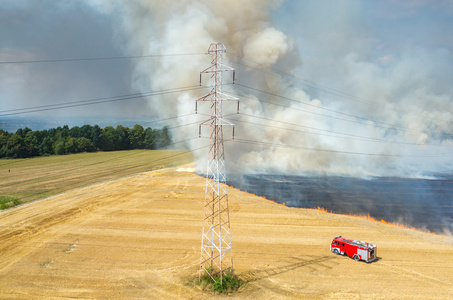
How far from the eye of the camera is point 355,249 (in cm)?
2527

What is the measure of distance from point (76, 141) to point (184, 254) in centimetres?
8663

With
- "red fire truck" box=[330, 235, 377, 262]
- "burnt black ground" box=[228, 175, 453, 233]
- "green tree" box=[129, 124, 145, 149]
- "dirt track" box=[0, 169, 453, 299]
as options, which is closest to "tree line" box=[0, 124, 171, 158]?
"green tree" box=[129, 124, 145, 149]

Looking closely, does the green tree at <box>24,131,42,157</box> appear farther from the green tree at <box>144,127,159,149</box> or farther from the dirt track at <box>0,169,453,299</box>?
the dirt track at <box>0,169,453,299</box>

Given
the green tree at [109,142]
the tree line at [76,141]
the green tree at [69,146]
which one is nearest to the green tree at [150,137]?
the tree line at [76,141]

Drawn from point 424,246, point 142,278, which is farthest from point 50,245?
point 424,246

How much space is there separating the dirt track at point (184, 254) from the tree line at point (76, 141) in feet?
184

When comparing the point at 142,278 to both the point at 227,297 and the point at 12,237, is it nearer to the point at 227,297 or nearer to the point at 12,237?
the point at 227,297

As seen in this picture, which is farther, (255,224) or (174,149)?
(174,149)

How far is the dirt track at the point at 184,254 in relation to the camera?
67.9 feet

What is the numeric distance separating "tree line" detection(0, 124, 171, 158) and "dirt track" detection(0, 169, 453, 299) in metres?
56.2

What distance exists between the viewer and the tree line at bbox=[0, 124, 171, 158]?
283 feet

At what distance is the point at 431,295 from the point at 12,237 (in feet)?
116

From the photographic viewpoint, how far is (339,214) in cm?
3856

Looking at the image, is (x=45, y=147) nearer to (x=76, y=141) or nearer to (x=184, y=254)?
(x=76, y=141)
